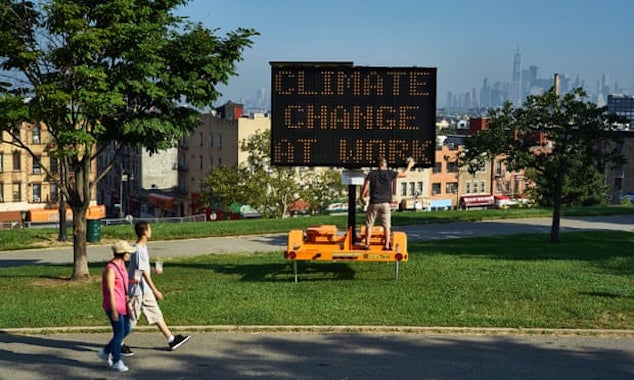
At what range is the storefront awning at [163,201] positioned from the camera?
84000 millimetres

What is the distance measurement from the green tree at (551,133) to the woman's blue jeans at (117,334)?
16379mm

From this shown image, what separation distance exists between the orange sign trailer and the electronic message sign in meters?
1.44

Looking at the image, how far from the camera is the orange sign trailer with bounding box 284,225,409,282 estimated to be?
1470 centimetres

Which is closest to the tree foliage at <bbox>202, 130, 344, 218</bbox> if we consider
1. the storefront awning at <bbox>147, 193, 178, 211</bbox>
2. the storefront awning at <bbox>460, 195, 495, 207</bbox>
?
the storefront awning at <bbox>147, 193, 178, 211</bbox>

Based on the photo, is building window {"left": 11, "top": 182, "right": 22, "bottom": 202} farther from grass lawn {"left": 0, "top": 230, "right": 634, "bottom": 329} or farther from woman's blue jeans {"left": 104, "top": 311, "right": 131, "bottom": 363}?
woman's blue jeans {"left": 104, "top": 311, "right": 131, "bottom": 363}

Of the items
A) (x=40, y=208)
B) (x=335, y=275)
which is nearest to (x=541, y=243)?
(x=335, y=275)

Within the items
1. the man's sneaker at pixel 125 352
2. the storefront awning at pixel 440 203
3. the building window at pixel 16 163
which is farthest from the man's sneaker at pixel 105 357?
the storefront awning at pixel 440 203

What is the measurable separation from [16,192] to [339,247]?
60.7 meters

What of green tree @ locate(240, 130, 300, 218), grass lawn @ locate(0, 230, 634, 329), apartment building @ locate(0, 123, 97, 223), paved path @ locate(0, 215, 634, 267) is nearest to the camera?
grass lawn @ locate(0, 230, 634, 329)

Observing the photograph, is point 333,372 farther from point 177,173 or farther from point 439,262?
point 177,173

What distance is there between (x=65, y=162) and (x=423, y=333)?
9.64 m

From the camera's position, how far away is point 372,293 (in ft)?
45.0

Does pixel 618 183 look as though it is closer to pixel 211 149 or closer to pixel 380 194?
pixel 211 149

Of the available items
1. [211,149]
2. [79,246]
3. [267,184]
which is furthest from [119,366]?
[211,149]
